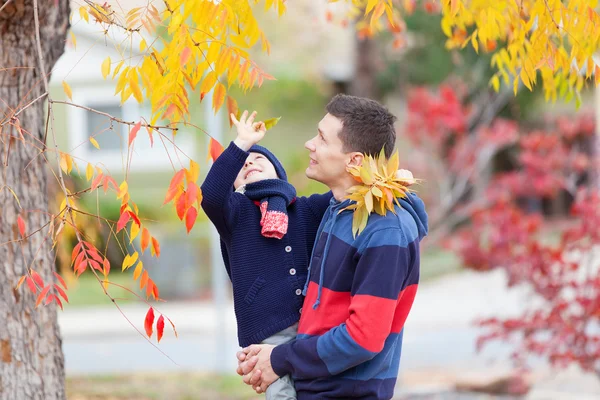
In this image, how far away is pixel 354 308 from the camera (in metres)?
2.36

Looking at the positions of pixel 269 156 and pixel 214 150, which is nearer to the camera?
pixel 214 150

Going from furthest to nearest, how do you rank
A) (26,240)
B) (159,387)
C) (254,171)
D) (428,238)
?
(428,238)
(159,387)
(26,240)
(254,171)

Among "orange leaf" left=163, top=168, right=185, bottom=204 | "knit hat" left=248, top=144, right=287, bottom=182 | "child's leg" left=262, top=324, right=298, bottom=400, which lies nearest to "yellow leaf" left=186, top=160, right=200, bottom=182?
"orange leaf" left=163, top=168, right=185, bottom=204

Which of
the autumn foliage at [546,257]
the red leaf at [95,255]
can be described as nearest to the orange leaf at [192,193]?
the red leaf at [95,255]

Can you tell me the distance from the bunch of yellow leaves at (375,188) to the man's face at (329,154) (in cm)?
6

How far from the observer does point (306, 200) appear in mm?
2922

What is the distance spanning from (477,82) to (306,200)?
12.2m

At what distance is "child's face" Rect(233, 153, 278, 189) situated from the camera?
2.77 m

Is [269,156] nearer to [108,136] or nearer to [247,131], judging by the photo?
[247,131]

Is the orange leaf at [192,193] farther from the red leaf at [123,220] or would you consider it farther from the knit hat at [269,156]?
the knit hat at [269,156]

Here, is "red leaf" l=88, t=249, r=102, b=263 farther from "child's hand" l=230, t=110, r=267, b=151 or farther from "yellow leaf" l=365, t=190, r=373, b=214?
"yellow leaf" l=365, t=190, r=373, b=214

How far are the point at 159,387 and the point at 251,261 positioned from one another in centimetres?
489

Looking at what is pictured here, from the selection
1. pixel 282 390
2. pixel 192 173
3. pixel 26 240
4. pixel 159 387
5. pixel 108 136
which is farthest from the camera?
pixel 108 136

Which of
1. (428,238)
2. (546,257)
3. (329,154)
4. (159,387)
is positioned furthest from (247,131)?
(428,238)
